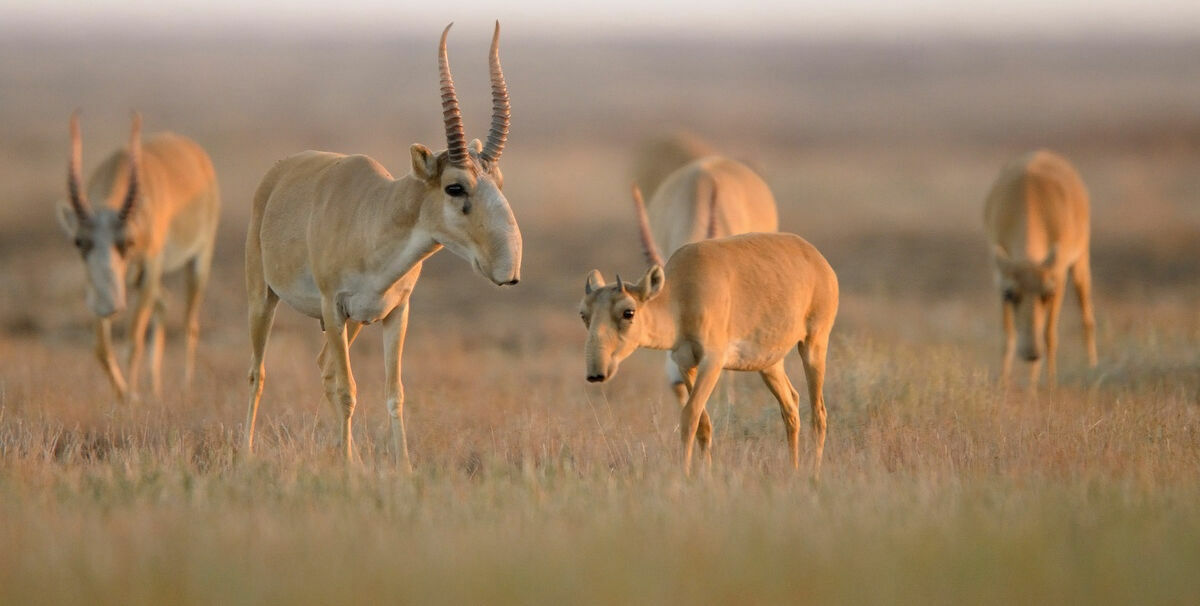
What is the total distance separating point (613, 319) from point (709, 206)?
14.5 ft

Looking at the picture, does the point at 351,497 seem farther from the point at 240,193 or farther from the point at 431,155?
the point at 240,193

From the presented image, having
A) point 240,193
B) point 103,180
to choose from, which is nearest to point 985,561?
point 103,180

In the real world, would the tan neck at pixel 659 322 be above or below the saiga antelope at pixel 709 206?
below

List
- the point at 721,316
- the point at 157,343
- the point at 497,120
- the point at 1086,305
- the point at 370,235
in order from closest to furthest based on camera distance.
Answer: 1. the point at 497,120
2. the point at 721,316
3. the point at 370,235
4. the point at 157,343
5. the point at 1086,305

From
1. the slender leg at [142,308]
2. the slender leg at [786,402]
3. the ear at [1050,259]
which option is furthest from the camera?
the ear at [1050,259]

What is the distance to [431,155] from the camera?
799cm

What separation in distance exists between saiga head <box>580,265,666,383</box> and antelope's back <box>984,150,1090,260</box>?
308 inches

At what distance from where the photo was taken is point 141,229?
13266 mm

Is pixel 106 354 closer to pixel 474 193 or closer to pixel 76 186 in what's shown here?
pixel 76 186

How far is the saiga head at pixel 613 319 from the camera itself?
7.61m

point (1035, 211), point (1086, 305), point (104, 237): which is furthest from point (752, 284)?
point (1086, 305)

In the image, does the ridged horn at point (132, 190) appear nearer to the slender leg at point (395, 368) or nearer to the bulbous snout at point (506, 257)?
the slender leg at point (395, 368)

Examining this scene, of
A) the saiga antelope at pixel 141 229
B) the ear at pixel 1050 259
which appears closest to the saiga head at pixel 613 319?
the saiga antelope at pixel 141 229

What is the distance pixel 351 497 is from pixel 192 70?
430 feet
